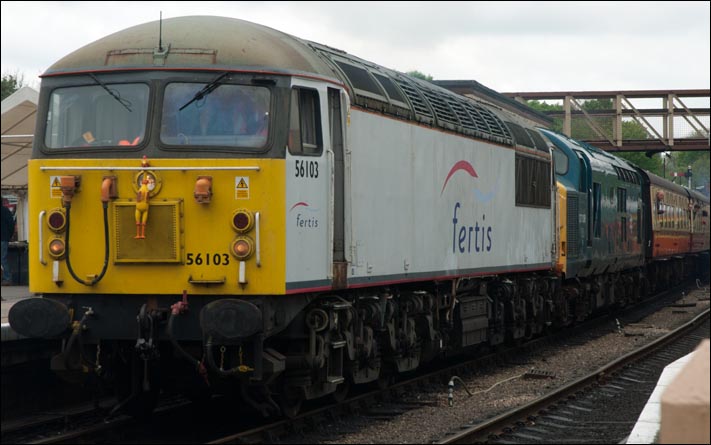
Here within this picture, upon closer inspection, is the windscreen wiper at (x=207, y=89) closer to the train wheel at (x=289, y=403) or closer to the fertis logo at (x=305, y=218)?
the fertis logo at (x=305, y=218)

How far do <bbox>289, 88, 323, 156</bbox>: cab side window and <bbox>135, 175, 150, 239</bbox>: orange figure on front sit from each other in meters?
1.36

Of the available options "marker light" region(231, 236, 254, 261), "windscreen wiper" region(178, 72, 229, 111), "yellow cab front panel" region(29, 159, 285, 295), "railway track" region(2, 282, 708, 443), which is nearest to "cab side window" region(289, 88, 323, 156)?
"yellow cab front panel" region(29, 159, 285, 295)

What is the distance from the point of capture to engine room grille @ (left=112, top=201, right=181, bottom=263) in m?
9.81

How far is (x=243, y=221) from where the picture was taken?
975 centimetres

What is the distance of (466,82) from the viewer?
38.1 meters

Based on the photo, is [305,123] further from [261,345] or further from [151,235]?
[261,345]

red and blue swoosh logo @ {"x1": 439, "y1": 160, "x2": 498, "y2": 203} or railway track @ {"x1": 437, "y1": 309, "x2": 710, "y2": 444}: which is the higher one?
red and blue swoosh logo @ {"x1": 439, "y1": 160, "x2": 498, "y2": 203}

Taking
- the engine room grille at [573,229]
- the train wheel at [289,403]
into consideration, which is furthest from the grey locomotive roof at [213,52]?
the engine room grille at [573,229]

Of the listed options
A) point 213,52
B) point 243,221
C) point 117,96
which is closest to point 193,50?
point 213,52

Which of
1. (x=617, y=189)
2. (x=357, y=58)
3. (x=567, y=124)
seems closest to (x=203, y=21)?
(x=357, y=58)

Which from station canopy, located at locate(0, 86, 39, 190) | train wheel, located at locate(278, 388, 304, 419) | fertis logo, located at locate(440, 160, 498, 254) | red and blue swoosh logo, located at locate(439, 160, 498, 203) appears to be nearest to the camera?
train wheel, located at locate(278, 388, 304, 419)

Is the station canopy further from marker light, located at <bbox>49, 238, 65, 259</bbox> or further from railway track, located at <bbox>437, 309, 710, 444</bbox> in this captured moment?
railway track, located at <bbox>437, 309, 710, 444</bbox>

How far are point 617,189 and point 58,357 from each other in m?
19.0

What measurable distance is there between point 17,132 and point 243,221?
841cm
